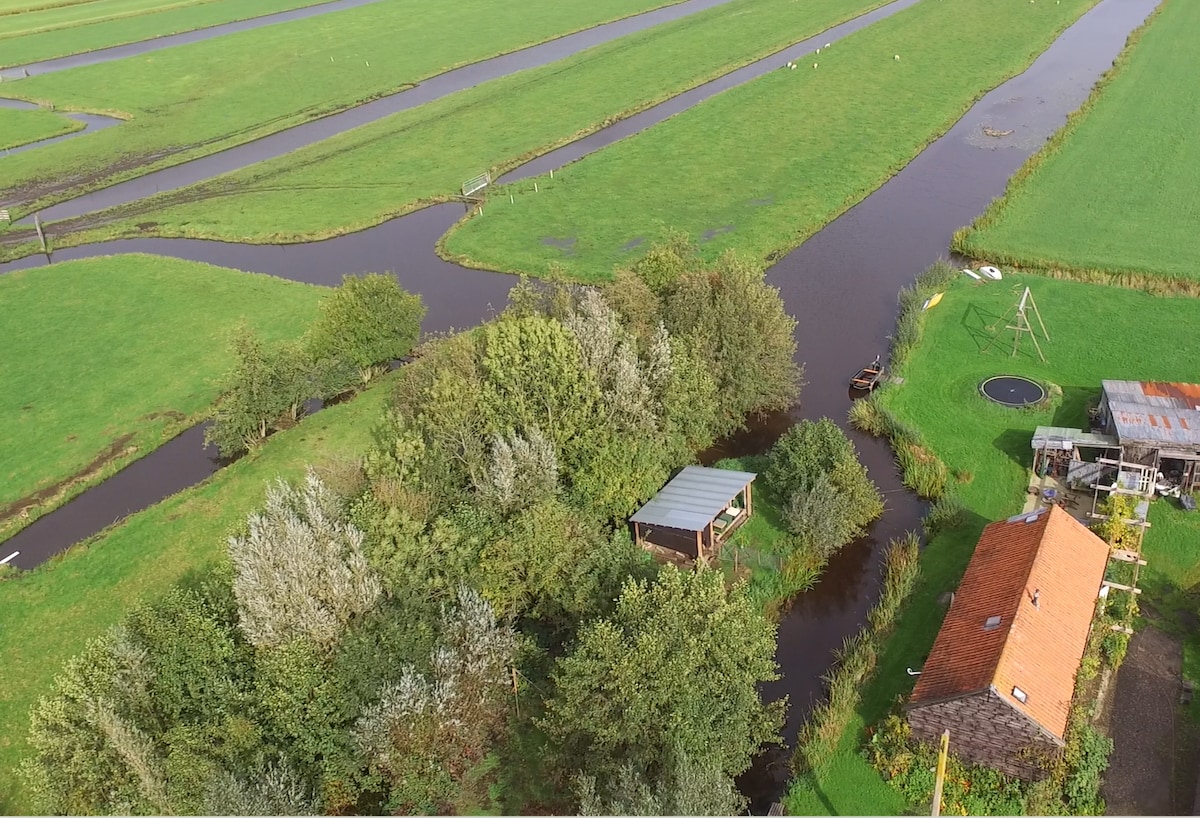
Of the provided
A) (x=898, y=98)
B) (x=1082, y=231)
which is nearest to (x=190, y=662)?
(x=1082, y=231)

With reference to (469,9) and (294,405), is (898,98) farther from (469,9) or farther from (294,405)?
(469,9)

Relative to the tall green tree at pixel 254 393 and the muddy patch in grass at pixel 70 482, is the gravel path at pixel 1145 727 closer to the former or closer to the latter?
the tall green tree at pixel 254 393

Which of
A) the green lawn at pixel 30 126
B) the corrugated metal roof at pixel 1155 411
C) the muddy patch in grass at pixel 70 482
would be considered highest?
the green lawn at pixel 30 126

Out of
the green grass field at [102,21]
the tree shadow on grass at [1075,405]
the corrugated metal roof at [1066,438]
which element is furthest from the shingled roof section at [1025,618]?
the green grass field at [102,21]

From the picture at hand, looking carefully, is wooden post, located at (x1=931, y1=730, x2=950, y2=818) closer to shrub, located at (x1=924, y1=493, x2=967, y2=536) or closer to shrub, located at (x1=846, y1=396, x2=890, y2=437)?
shrub, located at (x1=924, y1=493, x2=967, y2=536)

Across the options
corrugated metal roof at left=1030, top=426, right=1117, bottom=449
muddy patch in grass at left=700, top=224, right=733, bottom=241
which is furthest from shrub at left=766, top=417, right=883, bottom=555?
muddy patch in grass at left=700, top=224, right=733, bottom=241
